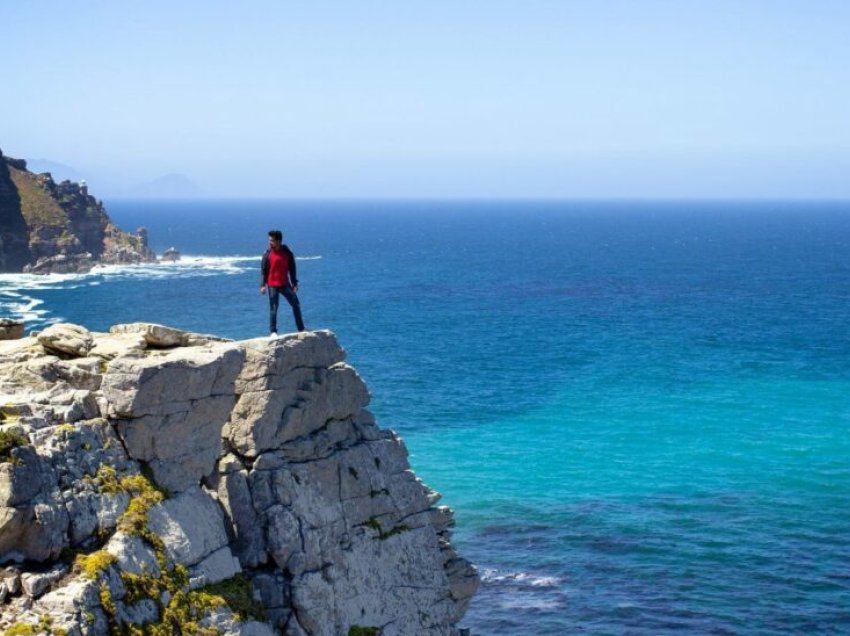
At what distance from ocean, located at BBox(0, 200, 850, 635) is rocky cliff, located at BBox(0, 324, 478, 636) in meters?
20.0

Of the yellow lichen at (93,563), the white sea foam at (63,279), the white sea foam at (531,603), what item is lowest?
the white sea foam at (531,603)

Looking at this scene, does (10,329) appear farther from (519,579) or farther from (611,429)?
(611,429)

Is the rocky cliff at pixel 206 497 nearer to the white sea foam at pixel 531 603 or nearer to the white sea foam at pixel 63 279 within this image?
the white sea foam at pixel 531 603

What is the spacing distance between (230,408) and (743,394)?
250 feet

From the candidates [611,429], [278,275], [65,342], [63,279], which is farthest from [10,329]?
[63,279]

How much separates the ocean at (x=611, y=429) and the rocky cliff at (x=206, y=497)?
19991 mm

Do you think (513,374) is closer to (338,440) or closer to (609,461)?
(609,461)

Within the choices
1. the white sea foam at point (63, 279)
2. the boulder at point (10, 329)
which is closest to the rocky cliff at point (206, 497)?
the boulder at point (10, 329)

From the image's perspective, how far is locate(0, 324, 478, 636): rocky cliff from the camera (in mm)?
20547

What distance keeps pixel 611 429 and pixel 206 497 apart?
60717 millimetres

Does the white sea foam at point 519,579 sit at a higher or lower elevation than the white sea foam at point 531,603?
higher

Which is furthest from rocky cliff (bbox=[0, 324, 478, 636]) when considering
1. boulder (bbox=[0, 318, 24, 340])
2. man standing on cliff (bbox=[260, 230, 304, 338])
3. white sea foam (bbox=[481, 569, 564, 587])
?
white sea foam (bbox=[481, 569, 564, 587])

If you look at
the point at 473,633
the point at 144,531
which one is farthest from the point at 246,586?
the point at 473,633

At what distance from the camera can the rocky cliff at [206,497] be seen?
2055 centimetres
